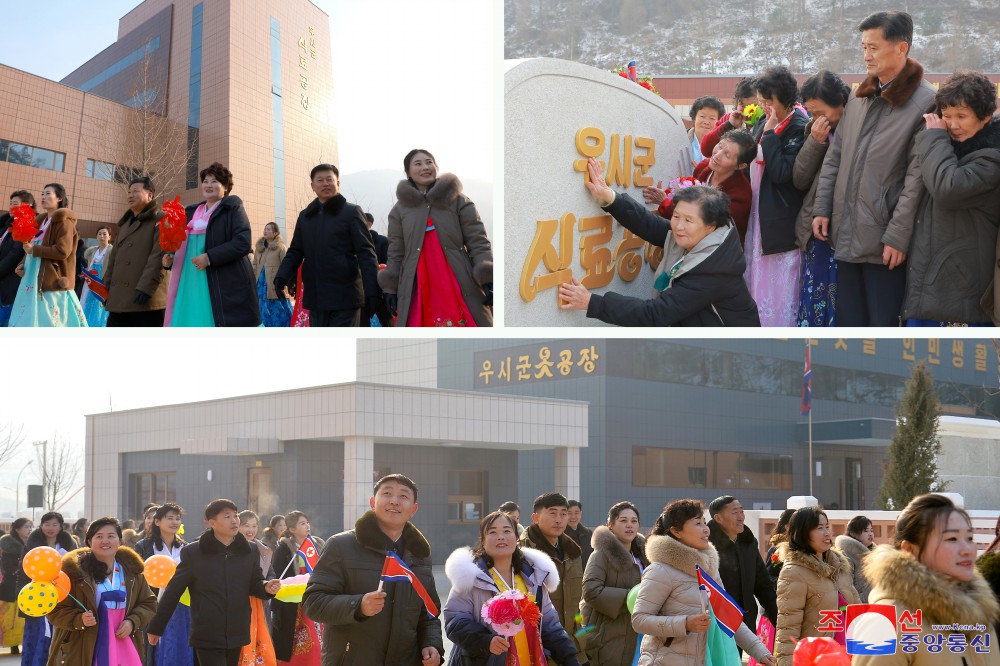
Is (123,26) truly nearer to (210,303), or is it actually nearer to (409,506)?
(210,303)

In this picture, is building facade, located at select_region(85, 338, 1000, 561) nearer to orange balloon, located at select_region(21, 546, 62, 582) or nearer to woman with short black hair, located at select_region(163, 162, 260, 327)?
woman with short black hair, located at select_region(163, 162, 260, 327)

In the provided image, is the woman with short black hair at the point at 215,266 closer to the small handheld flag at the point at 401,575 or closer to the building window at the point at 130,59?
the small handheld flag at the point at 401,575

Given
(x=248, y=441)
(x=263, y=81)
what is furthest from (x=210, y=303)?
(x=248, y=441)

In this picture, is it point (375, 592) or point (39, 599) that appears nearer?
point (375, 592)

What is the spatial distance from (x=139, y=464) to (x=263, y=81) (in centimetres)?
1212

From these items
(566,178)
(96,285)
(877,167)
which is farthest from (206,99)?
(877,167)

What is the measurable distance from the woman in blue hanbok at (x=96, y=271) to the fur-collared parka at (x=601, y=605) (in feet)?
13.3

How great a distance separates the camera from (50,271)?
6.72 metres

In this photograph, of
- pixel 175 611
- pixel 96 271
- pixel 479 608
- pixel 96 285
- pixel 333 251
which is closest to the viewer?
pixel 479 608

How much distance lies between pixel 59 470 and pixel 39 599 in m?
22.9

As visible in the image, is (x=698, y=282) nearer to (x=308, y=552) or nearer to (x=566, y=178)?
(x=566, y=178)

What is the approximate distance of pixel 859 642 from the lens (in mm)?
2818

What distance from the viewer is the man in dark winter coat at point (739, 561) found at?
530cm

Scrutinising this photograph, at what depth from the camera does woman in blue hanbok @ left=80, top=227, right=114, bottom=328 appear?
7.80 meters
